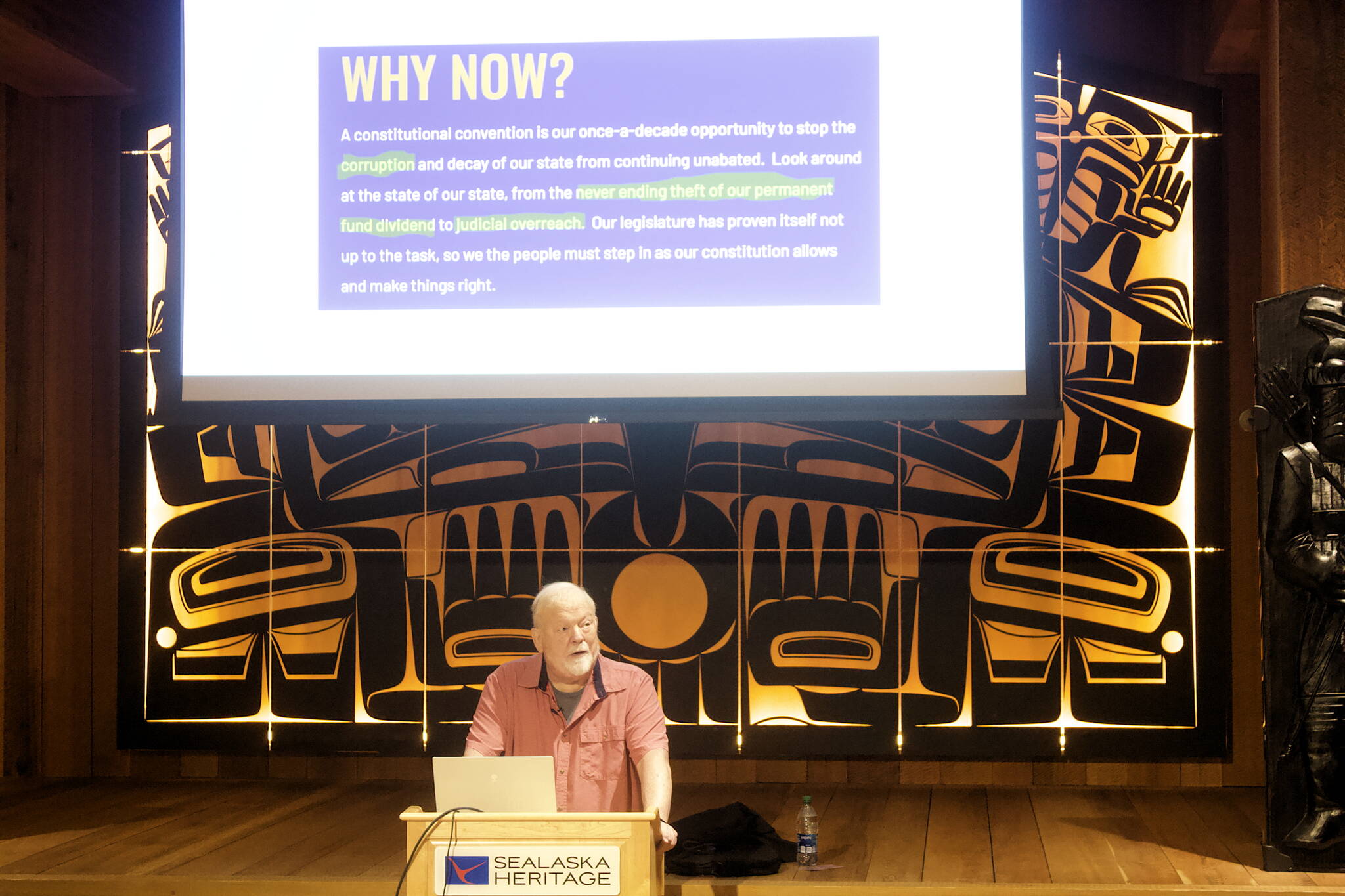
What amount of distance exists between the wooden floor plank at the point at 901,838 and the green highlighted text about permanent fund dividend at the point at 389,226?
2355mm

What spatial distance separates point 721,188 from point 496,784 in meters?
1.92

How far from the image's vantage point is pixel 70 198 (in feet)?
16.8

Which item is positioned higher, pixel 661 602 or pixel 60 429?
pixel 60 429

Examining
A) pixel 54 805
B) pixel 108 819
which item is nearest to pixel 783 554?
pixel 108 819

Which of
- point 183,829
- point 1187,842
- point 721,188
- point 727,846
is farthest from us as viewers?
point 183,829

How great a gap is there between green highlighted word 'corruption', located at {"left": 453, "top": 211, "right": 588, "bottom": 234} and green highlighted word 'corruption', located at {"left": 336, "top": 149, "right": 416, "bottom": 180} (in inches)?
9.3

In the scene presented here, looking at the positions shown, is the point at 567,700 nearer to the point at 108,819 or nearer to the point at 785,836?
the point at 785,836

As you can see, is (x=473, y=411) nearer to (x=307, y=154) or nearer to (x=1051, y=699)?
(x=307, y=154)

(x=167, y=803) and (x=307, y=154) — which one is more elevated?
(x=307, y=154)

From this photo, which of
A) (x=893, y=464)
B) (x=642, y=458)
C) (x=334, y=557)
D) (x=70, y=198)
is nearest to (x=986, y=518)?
(x=893, y=464)

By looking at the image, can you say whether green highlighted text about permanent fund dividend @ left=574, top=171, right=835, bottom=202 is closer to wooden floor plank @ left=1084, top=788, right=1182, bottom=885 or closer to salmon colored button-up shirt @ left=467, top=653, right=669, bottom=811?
salmon colored button-up shirt @ left=467, top=653, right=669, bottom=811

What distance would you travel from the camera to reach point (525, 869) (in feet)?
7.89

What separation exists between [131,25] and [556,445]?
99.7 inches

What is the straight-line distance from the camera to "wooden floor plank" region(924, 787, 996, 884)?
11.7ft
